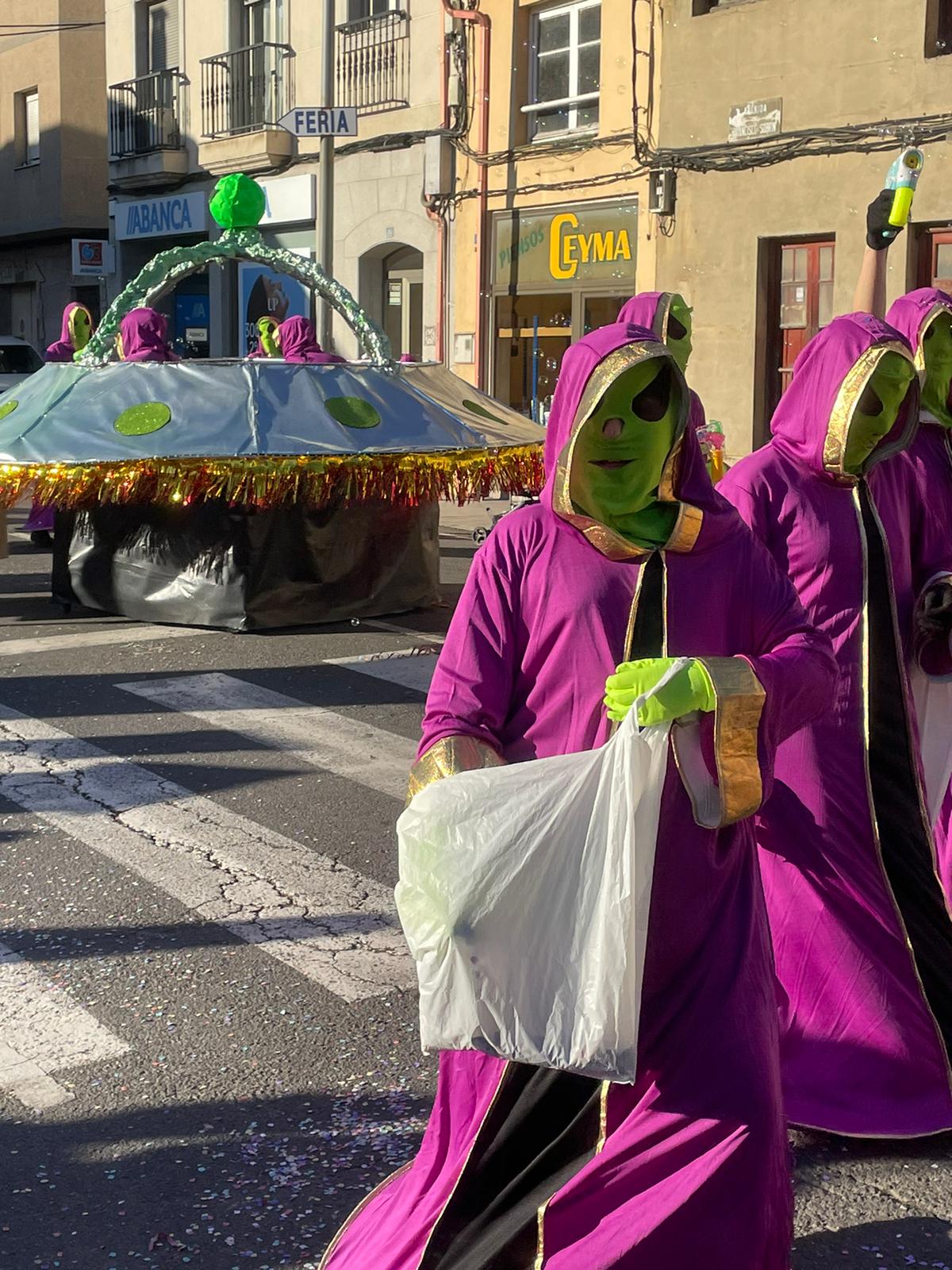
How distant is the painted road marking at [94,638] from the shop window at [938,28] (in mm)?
9034

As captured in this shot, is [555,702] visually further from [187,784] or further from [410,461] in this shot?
[410,461]

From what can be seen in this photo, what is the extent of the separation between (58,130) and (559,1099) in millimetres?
A: 32841

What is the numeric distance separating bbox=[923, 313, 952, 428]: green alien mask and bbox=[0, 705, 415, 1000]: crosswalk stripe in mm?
2255

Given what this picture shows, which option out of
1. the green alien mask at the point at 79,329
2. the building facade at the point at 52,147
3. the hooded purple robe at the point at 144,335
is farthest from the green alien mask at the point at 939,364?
the building facade at the point at 52,147

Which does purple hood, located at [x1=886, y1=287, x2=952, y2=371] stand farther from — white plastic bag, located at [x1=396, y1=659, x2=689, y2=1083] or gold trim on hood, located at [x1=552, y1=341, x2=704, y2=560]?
white plastic bag, located at [x1=396, y1=659, x2=689, y2=1083]

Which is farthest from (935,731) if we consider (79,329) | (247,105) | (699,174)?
(247,105)

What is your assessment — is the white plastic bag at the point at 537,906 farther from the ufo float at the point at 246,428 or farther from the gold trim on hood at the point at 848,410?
the ufo float at the point at 246,428

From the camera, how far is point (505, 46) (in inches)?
772

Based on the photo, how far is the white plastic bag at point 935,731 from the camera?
13.8 ft

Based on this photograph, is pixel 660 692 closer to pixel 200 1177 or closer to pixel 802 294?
pixel 200 1177

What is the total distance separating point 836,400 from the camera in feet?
12.8

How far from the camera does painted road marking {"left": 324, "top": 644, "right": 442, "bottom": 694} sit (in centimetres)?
866

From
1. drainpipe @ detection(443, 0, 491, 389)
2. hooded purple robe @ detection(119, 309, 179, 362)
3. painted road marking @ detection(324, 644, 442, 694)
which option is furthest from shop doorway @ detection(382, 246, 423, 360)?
painted road marking @ detection(324, 644, 442, 694)

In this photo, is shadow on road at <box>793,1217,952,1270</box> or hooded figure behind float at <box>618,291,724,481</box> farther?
hooded figure behind float at <box>618,291,724,481</box>
